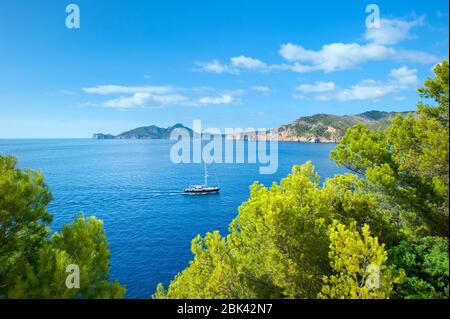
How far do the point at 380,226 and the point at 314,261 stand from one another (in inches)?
220

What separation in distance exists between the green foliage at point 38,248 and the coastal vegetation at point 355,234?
3808 millimetres

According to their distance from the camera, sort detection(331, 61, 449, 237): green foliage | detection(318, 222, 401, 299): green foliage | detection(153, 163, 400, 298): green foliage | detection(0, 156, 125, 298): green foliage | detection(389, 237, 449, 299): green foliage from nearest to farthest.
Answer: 1. detection(0, 156, 125, 298): green foliage
2. detection(318, 222, 401, 299): green foliage
3. detection(153, 163, 400, 298): green foliage
4. detection(331, 61, 449, 237): green foliage
5. detection(389, 237, 449, 299): green foliage

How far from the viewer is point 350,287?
30.6ft

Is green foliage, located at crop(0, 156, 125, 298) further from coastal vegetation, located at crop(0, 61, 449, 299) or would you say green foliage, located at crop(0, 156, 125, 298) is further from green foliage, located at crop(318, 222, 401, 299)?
green foliage, located at crop(318, 222, 401, 299)

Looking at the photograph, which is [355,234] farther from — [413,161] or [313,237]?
[413,161]

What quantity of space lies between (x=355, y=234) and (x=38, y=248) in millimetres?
10904

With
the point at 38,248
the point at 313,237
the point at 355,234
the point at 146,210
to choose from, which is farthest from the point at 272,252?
the point at 146,210

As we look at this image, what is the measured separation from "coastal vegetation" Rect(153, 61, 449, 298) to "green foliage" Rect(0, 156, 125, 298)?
381 cm

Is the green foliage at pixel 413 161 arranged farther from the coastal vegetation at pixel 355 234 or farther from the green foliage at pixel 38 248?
the green foliage at pixel 38 248

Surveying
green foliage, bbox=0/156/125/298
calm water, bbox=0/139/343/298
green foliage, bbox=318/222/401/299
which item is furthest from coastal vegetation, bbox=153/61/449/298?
calm water, bbox=0/139/343/298

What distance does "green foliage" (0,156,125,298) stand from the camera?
789 centimetres

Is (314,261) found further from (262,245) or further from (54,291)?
(54,291)

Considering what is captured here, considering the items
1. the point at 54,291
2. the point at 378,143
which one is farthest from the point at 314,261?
the point at 54,291
